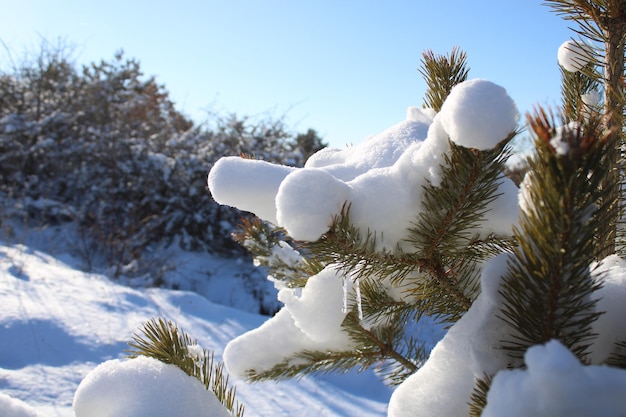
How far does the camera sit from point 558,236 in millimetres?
546

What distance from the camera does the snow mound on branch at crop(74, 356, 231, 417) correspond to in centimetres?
83

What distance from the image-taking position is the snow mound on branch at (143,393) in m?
0.83

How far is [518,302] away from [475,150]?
0.74 ft

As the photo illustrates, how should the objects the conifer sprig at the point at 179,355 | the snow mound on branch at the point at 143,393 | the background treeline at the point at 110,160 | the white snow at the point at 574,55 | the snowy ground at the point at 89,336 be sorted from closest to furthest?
the snow mound on branch at the point at 143,393 → the conifer sprig at the point at 179,355 → the white snow at the point at 574,55 → the snowy ground at the point at 89,336 → the background treeline at the point at 110,160

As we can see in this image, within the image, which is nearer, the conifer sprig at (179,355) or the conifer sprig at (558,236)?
the conifer sprig at (558,236)

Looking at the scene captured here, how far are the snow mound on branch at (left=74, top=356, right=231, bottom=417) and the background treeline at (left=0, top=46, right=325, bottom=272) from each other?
6.07 m

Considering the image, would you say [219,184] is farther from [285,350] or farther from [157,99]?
[157,99]

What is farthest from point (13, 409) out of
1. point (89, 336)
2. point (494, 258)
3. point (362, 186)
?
point (89, 336)

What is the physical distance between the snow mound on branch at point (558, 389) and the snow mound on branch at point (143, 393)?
0.58m

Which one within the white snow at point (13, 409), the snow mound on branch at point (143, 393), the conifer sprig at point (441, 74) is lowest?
the white snow at point (13, 409)

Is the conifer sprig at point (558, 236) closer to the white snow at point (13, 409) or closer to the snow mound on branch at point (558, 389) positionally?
the snow mound on branch at point (558, 389)

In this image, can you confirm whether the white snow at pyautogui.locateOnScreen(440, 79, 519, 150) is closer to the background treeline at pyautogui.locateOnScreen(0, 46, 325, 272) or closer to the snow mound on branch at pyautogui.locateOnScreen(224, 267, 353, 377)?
the snow mound on branch at pyautogui.locateOnScreen(224, 267, 353, 377)

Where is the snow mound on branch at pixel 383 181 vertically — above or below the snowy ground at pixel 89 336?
above

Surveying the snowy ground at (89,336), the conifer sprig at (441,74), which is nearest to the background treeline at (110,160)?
the snowy ground at (89,336)
